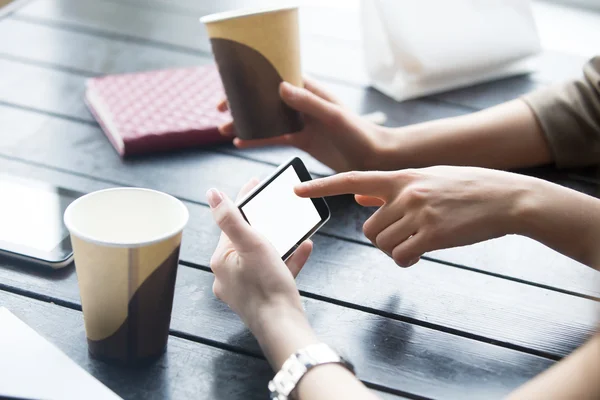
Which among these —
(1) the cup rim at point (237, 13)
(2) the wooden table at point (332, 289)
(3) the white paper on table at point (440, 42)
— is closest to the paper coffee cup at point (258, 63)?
(1) the cup rim at point (237, 13)

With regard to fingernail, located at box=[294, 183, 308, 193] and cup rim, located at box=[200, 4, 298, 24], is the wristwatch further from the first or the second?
cup rim, located at box=[200, 4, 298, 24]

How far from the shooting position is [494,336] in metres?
0.81

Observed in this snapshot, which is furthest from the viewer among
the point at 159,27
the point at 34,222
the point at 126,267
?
the point at 159,27

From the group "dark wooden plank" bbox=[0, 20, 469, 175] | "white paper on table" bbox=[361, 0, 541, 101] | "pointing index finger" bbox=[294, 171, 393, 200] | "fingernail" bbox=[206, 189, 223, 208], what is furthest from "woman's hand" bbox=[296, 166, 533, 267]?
"white paper on table" bbox=[361, 0, 541, 101]

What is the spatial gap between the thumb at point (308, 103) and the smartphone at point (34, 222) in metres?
0.30

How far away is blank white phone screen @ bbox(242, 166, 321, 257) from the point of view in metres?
0.82

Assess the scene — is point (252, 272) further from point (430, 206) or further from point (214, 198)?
point (430, 206)

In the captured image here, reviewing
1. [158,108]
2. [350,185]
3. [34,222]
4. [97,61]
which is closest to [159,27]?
[97,61]

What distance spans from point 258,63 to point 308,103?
0.32 ft

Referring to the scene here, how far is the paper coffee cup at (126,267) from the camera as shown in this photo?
663 mm

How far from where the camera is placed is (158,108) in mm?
1188

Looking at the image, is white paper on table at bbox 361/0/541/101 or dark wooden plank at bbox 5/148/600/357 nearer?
dark wooden plank at bbox 5/148/600/357

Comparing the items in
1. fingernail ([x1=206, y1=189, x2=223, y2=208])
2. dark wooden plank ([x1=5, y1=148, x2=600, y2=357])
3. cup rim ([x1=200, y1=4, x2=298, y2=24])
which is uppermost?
cup rim ([x1=200, y1=4, x2=298, y2=24])

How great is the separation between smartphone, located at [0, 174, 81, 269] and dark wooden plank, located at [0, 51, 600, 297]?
0.10 metres
